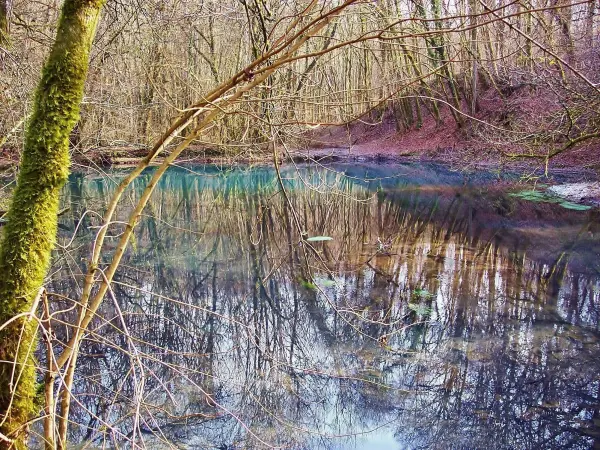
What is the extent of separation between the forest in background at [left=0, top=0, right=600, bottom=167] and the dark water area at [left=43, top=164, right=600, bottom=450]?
696 millimetres

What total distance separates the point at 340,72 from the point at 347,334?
27.2 m

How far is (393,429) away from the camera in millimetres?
4328

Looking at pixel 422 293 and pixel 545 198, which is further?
pixel 545 198

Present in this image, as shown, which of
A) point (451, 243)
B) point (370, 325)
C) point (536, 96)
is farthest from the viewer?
point (536, 96)

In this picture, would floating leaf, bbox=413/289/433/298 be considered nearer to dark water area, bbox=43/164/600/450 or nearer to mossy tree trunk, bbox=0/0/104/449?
dark water area, bbox=43/164/600/450

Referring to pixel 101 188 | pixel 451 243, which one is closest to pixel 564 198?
pixel 451 243

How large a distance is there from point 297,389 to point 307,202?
919 centimetres

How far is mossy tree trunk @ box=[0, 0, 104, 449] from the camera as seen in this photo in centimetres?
193

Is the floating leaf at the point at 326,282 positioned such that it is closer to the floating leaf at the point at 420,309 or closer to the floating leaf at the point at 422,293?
the floating leaf at the point at 422,293

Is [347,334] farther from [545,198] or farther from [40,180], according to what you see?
[545,198]

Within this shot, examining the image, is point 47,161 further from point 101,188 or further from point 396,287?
point 101,188

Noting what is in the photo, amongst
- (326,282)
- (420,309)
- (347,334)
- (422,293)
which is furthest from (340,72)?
(347,334)

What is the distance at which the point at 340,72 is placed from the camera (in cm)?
3114

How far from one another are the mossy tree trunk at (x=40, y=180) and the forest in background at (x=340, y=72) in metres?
0.31
